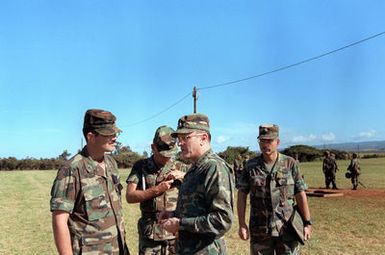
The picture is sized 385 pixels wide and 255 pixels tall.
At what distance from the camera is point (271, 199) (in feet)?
16.0

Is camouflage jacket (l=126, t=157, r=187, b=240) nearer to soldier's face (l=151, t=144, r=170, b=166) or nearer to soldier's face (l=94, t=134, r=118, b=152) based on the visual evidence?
soldier's face (l=151, t=144, r=170, b=166)

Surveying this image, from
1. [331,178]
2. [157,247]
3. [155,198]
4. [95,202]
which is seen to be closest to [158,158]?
[155,198]

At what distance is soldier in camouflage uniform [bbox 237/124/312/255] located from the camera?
190 inches

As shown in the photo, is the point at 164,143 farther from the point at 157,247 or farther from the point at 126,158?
the point at 126,158

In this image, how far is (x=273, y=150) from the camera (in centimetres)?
506

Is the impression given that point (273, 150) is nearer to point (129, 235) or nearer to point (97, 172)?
point (97, 172)

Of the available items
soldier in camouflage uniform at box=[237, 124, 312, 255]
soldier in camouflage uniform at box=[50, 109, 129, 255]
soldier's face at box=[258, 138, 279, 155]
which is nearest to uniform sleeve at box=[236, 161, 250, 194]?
soldier in camouflage uniform at box=[237, 124, 312, 255]

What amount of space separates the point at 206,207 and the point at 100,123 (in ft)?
3.34

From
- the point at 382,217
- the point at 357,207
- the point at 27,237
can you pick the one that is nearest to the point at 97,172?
the point at 27,237

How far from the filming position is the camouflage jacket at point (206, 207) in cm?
318

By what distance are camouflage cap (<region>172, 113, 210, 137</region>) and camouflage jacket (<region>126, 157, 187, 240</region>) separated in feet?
3.40

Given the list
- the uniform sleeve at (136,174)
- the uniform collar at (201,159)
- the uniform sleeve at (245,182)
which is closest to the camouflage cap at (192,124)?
the uniform collar at (201,159)

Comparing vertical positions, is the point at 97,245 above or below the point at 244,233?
above

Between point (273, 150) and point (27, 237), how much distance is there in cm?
814
